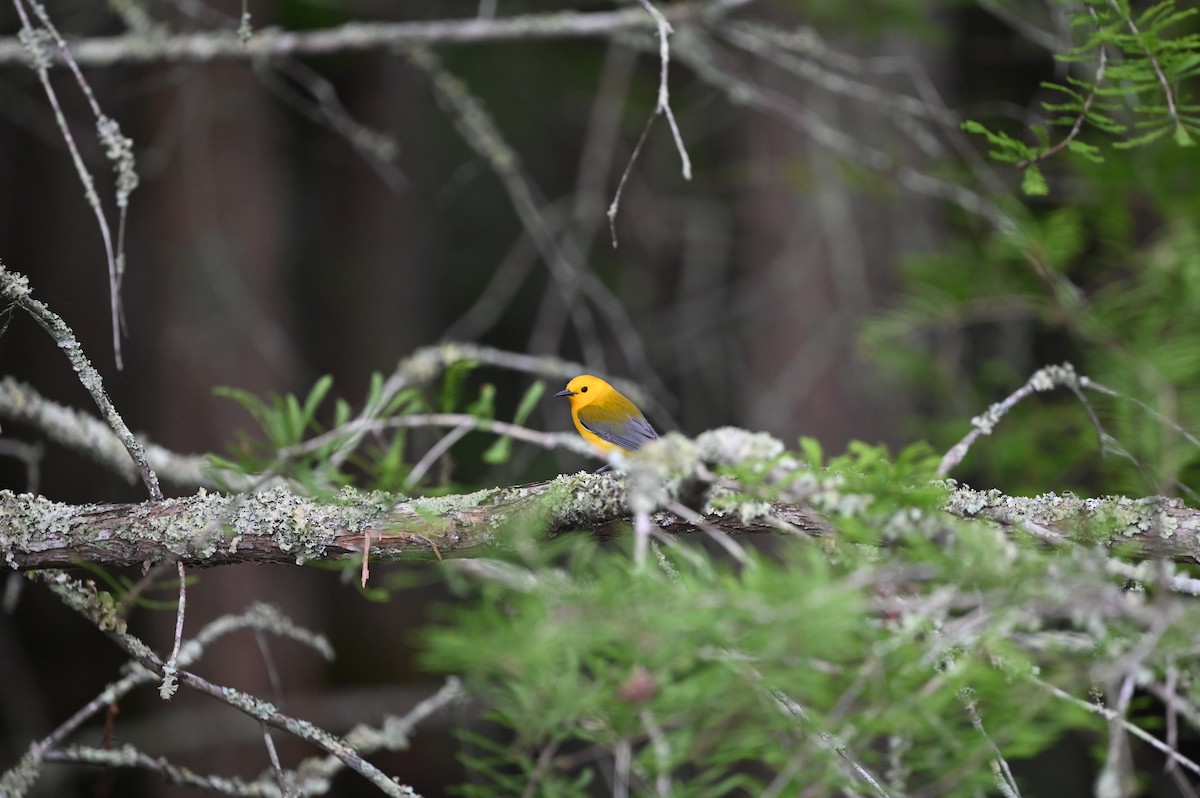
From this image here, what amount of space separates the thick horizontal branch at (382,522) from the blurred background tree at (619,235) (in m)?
0.11

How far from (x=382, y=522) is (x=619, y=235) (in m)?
6.07

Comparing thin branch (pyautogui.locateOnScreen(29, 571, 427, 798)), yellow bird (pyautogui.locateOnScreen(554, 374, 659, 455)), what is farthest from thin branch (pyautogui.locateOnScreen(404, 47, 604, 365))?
thin branch (pyautogui.locateOnScreen(29, 571, 427, 798))

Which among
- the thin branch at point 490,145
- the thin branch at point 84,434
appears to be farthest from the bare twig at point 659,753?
the thin branch at point 490,145

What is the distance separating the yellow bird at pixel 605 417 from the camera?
3307mm

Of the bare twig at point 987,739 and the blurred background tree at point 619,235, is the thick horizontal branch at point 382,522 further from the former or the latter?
the bare twig at point 987,739

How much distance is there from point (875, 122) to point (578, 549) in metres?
4.33

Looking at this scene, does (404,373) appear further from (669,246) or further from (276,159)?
(669,246)

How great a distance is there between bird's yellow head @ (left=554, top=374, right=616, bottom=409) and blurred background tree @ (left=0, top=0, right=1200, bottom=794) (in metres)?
0.19

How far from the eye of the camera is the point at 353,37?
330 cm

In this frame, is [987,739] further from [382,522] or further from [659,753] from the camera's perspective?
[382,522]

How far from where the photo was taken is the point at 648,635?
3.49ft

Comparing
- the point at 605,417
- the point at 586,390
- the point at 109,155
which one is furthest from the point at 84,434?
the point at 586,390

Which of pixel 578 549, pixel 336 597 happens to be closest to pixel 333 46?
pixel 578 549

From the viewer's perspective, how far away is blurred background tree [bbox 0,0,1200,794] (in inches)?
130
